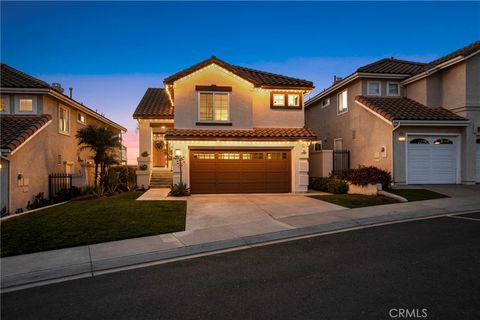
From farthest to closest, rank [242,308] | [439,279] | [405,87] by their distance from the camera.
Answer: [405,87] < [439,279] < [242,308]

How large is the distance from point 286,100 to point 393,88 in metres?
7.31

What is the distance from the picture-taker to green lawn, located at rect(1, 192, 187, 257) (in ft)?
24.3

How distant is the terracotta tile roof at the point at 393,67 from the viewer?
60.9ft

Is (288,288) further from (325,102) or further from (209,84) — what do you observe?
(325,102)

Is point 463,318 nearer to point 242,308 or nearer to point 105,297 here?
point 242,308

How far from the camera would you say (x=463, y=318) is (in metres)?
3.56

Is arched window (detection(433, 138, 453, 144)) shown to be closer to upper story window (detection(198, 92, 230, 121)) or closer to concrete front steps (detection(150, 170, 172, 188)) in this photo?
upper story window (detection(198, 92, 230, 121))

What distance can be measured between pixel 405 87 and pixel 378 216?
1322 cm

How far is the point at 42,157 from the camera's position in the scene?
49.1ft

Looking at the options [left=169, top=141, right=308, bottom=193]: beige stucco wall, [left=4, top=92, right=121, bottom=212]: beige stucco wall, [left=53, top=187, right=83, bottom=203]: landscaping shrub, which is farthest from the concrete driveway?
[left=4, top=92, right=121, bottom=212]: beige stucco wall

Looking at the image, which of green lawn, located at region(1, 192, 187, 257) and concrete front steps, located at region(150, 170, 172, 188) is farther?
concrete front steps, located at region(150, 170, 172, 188)

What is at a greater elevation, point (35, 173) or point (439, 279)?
point (35, 173)

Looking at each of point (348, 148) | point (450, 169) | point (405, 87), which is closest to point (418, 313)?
point (450, 169)

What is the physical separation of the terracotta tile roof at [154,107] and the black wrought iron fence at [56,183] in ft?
18.7
